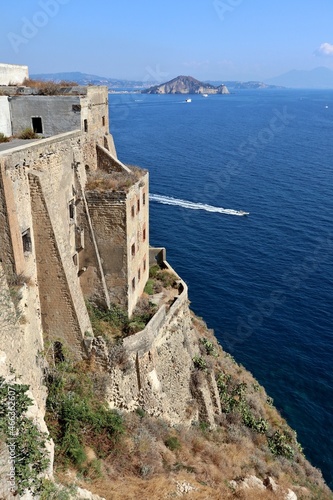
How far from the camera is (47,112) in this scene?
27.4 m

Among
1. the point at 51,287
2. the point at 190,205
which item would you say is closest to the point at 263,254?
the point at 190,205

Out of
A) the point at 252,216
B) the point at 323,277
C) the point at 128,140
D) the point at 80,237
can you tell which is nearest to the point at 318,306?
the point at 323,277

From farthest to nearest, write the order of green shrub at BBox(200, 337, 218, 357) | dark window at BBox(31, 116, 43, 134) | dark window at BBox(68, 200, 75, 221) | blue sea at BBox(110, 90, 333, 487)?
blue sea at BBox(110, 90, 333, 487)
green shrub at BBox(200, 337, 218, 357)
dark window at BBox(31, 116, 43, 134)
dark window at BBox(68, 200, 75, 221)

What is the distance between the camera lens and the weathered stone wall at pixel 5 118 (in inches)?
1057

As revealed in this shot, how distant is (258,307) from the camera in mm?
51719

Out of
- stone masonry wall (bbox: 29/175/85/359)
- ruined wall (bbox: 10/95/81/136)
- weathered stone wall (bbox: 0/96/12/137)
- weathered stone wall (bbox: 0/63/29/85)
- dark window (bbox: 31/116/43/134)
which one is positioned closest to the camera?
stone masonry wall (bbox: 29/175/85/359)

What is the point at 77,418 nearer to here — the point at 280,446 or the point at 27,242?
the point at 27,242

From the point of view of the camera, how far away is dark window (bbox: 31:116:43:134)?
27.5m

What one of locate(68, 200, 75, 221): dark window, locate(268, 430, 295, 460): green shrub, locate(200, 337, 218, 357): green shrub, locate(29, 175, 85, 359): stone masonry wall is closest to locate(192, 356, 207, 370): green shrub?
locate(200, 337, 218, 357): green shrub

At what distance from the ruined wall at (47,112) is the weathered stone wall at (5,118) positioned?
251 mm

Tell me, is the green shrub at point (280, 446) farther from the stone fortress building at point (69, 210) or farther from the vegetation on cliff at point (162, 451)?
the stone fortress building at point (69, 210)

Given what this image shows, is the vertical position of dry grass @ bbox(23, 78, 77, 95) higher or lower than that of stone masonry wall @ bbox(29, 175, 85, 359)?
higher

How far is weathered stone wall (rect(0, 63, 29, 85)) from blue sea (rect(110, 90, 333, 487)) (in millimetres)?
30907

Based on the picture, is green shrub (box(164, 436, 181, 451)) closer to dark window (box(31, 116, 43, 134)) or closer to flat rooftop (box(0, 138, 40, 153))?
flat rooftop (box(0, 138, 40, 153))
